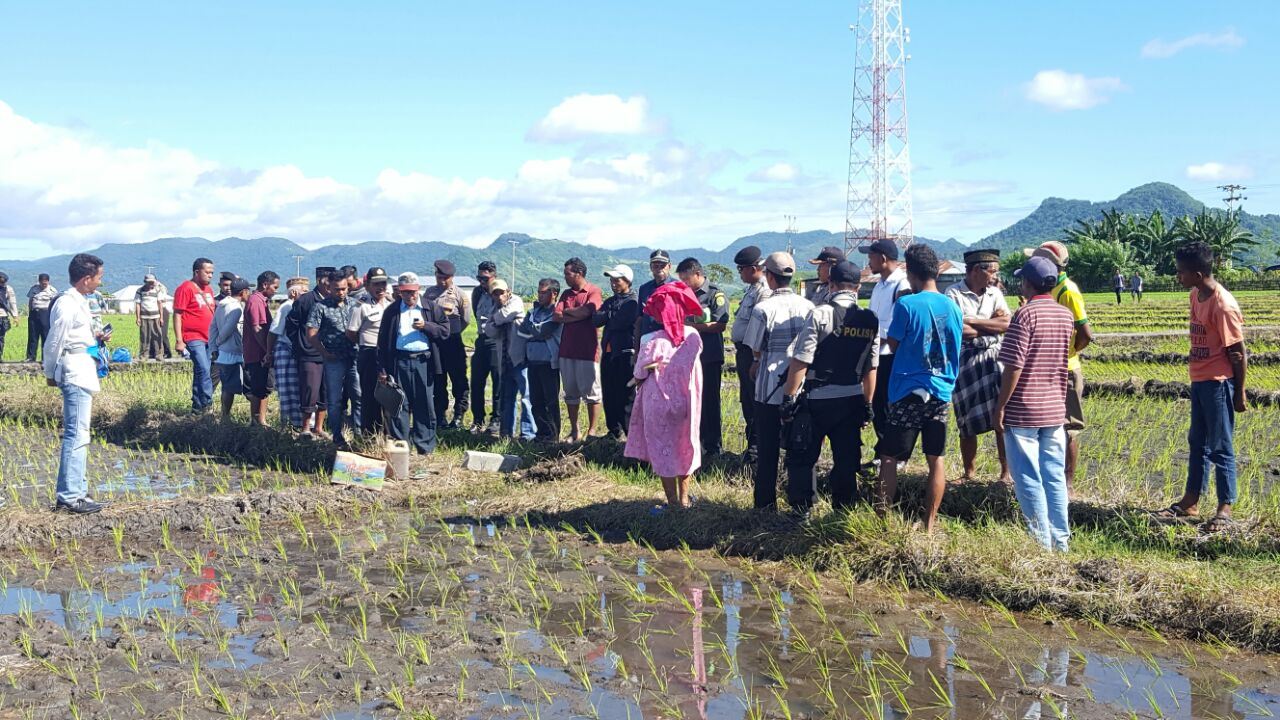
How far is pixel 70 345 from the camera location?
6.86 m

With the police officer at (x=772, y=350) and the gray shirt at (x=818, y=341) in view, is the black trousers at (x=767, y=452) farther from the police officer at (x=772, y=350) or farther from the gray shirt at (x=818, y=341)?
the gray shirt at (x=818, y=341)

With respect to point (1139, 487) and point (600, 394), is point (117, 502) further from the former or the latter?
point (1139, 487)

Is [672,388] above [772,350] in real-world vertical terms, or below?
below

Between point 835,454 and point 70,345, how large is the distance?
4.85 meters

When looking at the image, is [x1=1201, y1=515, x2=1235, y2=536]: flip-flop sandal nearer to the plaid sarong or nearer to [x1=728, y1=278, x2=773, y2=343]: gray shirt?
the plaid sarong

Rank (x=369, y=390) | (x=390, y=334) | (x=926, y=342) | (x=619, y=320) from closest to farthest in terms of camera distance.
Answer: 1. (x=926, y=342)
2. (x=619, y=320)
3. (x=390, y=334)
4. (x=369, y=390)

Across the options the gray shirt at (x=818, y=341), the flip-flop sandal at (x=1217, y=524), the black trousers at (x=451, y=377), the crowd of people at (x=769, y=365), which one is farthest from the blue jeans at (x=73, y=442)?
the flip-flop sandal at (x=1217, y=524)

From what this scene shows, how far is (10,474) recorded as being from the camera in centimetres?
889

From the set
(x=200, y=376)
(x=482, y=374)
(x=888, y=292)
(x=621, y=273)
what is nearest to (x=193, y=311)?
(x=200, y=376)

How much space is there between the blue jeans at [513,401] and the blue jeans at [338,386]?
4.37ft

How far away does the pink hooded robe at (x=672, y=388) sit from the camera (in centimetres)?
677

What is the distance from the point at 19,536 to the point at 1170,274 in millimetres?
53001

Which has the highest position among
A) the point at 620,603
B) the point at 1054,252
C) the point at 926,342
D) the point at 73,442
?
the point at 1054,252

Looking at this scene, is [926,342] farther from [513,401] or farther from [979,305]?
[513,401]
